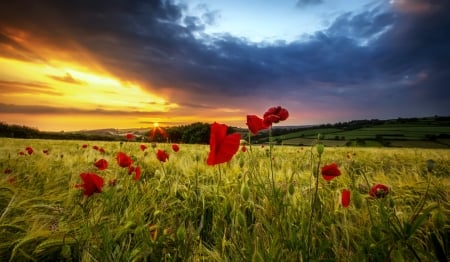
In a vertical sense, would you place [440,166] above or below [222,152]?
below

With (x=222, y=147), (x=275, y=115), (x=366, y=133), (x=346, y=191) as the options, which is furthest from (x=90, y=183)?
(x=366, y=133)

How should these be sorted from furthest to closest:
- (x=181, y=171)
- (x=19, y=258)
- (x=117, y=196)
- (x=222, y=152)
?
(x=181, y=171), (x=117, y=196), (x=19, y=258), (x=222, y=152)

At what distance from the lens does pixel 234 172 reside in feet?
→ 11.6

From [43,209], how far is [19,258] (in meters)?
0.56

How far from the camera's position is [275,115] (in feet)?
6.02

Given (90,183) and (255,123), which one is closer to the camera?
(90,183)

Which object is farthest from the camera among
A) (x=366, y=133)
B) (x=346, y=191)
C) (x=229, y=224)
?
(x=366, y=133)

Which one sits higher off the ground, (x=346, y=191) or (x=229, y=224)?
(x=346, y=191)

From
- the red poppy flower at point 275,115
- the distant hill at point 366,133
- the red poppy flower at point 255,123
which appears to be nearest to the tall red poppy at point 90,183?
the red poppy flower at point 255,123

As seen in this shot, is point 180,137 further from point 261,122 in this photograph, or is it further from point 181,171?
point 261,122

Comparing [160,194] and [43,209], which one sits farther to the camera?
[160,194]

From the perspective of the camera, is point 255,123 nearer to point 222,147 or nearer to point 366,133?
point 222,147

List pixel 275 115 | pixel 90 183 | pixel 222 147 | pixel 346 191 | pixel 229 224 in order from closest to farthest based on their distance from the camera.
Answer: pixel 222 147 < pixel 346 191 < pixel 90 183 < pixel 275 115 < pixel 229 224

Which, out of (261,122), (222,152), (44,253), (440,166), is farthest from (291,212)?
(440,166)
